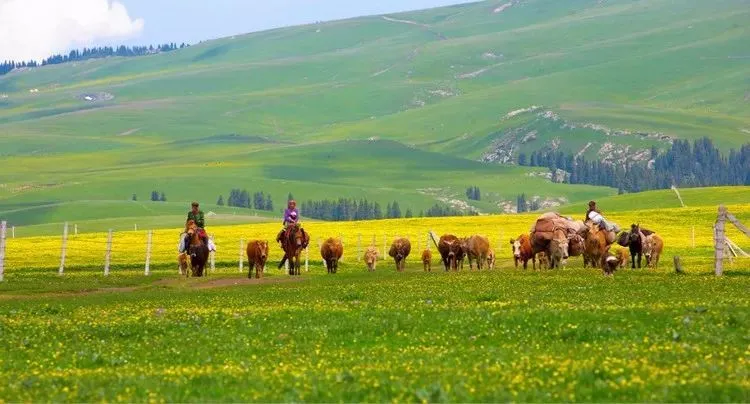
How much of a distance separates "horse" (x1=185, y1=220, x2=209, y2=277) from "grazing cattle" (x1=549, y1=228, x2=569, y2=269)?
15.5m

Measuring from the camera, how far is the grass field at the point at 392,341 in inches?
744

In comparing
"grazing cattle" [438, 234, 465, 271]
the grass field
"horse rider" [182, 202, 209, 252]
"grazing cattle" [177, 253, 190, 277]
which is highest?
"horse rider" [182, 202, 209, 252]

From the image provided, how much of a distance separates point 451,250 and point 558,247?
24.5 feet

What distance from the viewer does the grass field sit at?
1889 centimetres

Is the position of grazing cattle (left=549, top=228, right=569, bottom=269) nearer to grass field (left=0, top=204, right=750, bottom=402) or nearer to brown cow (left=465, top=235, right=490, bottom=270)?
brown cow (left=465, top=235, right=490, bottom=270)

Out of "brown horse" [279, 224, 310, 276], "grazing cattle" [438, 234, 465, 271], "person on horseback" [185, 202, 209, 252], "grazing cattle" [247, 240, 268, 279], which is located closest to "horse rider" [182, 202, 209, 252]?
"person on horseback" [185, 202, 209, 252]

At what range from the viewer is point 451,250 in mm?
62938

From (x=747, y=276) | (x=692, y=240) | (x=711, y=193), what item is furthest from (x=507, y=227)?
(x=747, y=276)

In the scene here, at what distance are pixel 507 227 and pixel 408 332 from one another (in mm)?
93089

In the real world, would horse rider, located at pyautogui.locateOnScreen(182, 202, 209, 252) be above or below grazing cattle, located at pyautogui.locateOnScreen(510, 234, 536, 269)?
above

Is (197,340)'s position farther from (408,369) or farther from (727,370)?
(727,370)

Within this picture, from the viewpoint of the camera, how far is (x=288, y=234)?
58.0 meters

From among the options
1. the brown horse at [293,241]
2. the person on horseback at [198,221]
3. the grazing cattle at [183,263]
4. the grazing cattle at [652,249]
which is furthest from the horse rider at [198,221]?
the grazing cattle at [652,249]

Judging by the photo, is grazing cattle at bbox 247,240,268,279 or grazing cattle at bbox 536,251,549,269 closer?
grazing cattle at bbox 247,240,268,279
